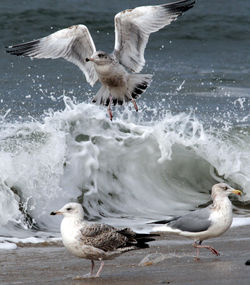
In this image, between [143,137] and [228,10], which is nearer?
[143,137]

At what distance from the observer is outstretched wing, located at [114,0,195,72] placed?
28.5 ft

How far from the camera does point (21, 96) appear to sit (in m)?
12.7

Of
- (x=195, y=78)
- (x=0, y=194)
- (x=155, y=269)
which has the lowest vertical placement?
(x=195, y=78)

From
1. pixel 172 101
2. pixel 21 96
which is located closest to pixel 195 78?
pixel 172 101

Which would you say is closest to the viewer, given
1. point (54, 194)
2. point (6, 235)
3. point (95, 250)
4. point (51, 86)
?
point (95, 250)

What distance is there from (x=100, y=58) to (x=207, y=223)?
343 cm

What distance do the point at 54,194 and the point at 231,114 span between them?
4688 millimetres

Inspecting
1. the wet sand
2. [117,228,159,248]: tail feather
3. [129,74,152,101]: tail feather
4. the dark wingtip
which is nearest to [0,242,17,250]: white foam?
the wet sand

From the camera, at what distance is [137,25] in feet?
29.0

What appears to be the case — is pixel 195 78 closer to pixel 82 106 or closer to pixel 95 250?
pixel 82 106

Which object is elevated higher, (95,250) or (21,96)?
(95,250)

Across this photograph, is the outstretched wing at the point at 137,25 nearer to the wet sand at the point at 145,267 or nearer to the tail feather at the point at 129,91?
the tail feather at the point at 129,91

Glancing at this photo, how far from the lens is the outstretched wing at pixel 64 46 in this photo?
29.1 feet

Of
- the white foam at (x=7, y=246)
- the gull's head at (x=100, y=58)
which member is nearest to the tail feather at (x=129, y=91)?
the gull's head at (x=100, y=58)
